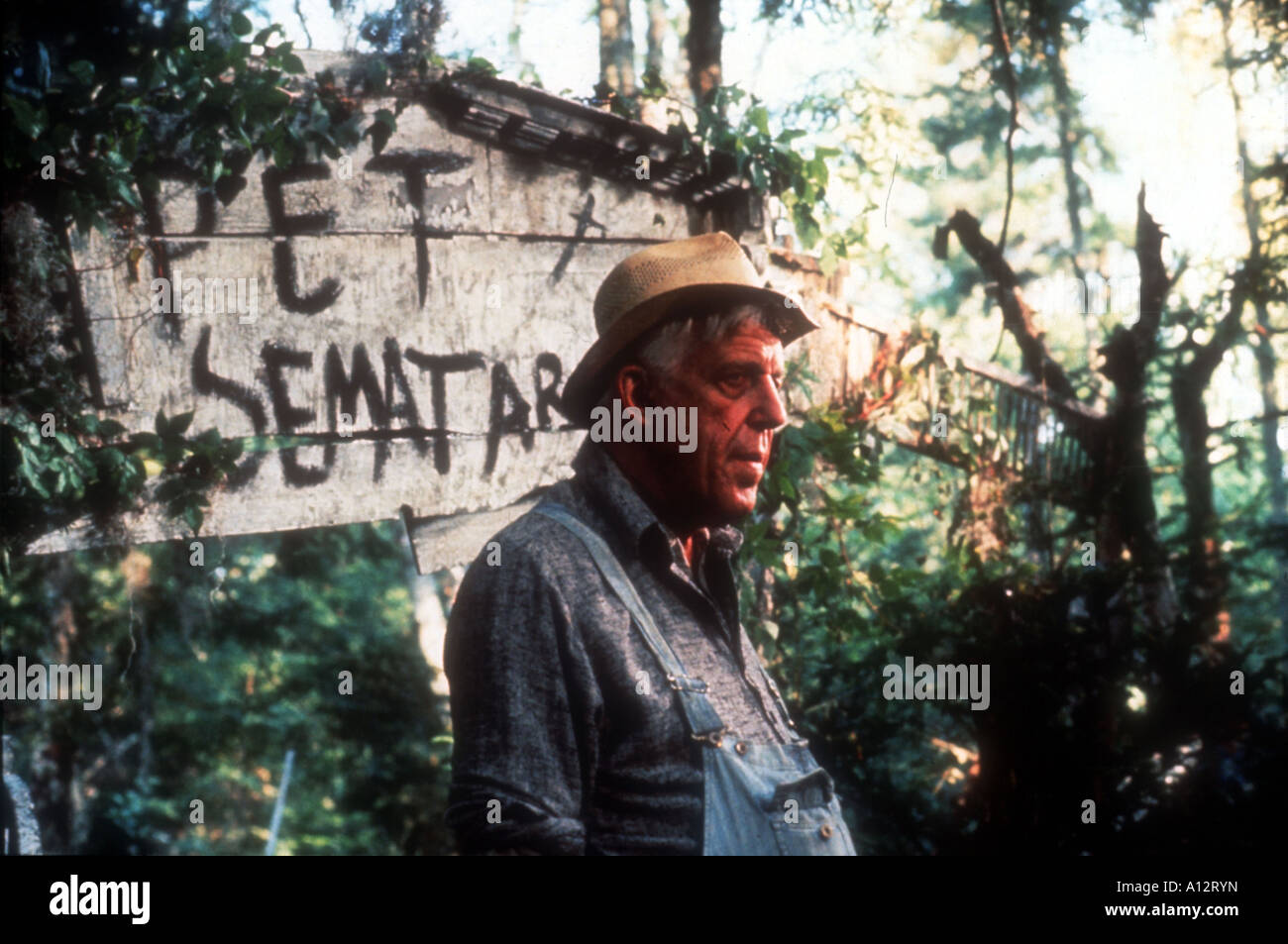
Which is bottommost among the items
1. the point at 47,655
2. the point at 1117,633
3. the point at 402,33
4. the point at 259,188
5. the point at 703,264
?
the point at 47,655

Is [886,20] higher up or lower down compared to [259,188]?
higher up

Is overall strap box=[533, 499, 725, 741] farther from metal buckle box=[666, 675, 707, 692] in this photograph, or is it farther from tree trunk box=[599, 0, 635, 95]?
tree trunk box=[599, 0, 635, 95]

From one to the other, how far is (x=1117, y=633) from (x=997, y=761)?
0.87 meters

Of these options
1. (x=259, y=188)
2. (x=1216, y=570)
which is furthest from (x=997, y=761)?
(x=259, y=188)

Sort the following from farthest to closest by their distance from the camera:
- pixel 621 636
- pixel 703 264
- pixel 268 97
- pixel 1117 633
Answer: pixel 1117 633 → pixel 268 97 → pixel 703 264 → pixel 621 636

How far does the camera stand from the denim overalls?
6.96 ft

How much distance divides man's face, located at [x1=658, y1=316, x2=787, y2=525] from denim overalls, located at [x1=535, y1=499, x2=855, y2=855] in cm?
31

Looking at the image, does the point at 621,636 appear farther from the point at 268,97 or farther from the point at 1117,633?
the point at 1117,633

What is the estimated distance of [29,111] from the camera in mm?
3781

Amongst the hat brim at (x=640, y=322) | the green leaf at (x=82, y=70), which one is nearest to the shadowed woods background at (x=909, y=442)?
the green leaf at (x=82, y=70)

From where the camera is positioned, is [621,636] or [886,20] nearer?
[621,636]

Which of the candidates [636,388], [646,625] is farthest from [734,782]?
[636,388]

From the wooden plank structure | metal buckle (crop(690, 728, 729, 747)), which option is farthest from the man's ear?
the wooden plank structure

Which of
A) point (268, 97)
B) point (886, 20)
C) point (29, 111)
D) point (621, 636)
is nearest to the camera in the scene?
point (621, 636)
